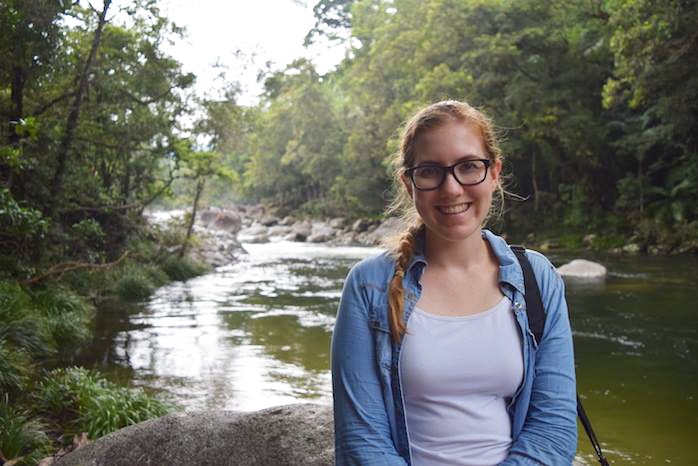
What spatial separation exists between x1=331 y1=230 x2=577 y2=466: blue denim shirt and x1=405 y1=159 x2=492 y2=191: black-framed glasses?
21 cm

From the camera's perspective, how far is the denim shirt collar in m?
1.81

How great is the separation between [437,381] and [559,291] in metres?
0.45

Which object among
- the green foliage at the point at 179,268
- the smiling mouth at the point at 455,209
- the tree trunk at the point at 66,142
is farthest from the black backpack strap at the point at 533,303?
the green foliage at the point at 179,268

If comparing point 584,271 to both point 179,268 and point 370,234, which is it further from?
point 370,234

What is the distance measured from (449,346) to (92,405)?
3.95 metres

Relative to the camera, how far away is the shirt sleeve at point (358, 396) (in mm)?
1688

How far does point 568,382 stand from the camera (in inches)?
70.3

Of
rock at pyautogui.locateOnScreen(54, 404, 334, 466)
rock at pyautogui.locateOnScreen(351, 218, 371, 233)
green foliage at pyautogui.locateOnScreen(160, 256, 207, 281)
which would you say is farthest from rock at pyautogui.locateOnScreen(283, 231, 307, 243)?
rock at pyautogui.locateOnScreen(54, 404, 334, 466)

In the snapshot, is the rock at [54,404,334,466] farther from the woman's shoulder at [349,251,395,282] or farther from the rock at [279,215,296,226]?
the rock at [279,215,296,226]

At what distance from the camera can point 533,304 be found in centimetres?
178

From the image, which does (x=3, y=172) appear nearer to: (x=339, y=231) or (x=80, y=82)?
(x=80, y=82)

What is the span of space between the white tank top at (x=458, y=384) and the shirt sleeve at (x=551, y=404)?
0.21 feet

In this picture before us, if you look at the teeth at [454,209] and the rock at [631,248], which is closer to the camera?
the teeth at [454,209]

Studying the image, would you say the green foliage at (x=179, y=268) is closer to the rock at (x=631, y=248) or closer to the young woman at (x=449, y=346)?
the rock at (x=631, y=248)
